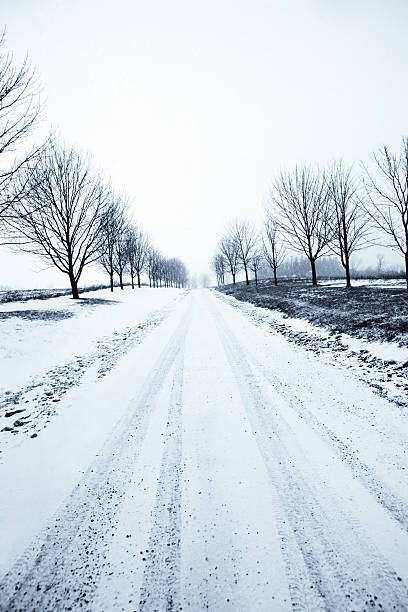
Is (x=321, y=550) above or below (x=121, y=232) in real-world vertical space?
below

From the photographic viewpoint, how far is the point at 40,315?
12633 mm

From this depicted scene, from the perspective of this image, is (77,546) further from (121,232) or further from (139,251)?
(139,251)

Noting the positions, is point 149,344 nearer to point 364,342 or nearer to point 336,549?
point 364,342

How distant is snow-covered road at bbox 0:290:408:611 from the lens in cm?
197

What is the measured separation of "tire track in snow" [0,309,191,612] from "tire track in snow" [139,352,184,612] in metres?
0.38

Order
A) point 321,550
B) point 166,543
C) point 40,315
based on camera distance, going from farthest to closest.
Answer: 1. point 40,315
2. point 166,543
3. point 321,550

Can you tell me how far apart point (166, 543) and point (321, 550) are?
4.23 ft

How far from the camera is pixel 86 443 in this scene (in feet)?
12.7

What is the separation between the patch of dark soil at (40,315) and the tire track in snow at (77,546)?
402 inches

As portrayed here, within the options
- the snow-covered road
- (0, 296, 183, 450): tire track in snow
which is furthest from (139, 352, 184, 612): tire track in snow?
(0, 296, 183, 450): tire track in snow

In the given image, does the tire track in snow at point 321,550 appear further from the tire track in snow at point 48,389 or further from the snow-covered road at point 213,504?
the tire track in snow at point 48,389

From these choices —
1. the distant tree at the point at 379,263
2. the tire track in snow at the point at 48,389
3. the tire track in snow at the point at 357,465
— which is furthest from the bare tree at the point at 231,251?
the tire track in snow at the point at 357,465

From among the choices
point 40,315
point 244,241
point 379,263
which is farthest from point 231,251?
point 379,263

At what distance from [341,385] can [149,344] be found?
5954 millimetres
